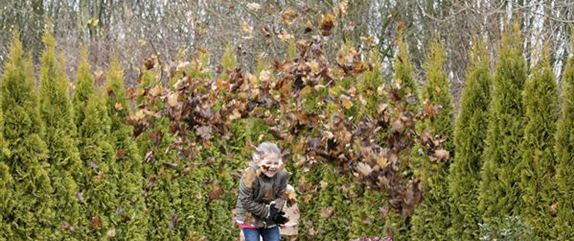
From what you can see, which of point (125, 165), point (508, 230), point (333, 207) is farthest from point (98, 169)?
point (508, 230)

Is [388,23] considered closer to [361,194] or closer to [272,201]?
[361,194]

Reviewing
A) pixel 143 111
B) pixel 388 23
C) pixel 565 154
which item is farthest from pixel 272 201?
pixel 388 23

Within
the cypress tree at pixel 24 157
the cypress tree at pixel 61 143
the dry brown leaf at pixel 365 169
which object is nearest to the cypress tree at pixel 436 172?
the dry brown leaf at pixel 365 169

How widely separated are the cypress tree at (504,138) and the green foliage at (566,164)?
14.3 inches

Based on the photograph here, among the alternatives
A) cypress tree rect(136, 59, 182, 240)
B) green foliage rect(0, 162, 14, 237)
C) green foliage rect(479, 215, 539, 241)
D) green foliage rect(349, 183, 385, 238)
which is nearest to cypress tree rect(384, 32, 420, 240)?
green foliage rect(349, 183, 385, 238)

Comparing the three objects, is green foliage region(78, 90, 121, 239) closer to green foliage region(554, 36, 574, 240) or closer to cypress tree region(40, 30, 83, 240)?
cypress tree region(40, 30, 83, 240)

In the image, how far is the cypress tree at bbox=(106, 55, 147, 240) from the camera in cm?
663

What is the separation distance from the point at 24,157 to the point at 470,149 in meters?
3.57

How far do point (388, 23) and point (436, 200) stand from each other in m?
6.78

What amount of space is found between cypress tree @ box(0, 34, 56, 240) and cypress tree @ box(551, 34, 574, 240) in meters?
3.90

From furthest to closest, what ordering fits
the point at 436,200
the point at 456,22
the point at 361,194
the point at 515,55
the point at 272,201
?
the point at 456,22, the point at 361,194, the point at 436,200, the point at 515,55, the point at 272,201

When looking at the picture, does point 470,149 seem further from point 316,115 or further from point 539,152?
point 316,115

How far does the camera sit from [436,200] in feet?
21.9

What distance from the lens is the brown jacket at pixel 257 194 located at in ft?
18.6
